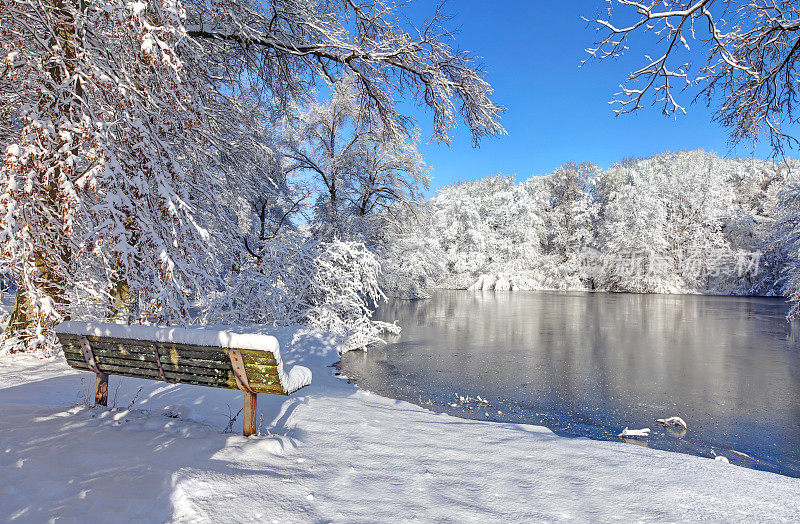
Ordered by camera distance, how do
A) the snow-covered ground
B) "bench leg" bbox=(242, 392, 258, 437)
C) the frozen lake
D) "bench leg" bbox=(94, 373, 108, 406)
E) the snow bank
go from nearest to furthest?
the snow-covered ground
the snow bank
"bench leg" bbox=(242, 392, 258, 437)
"bench leg" bbox=(94, 373, 108, 406)
the frozen lake

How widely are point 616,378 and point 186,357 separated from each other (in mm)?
8127

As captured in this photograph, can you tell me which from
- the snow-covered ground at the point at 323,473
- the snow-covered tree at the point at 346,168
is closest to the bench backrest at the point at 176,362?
the snow-covered ground at the point at 323,473

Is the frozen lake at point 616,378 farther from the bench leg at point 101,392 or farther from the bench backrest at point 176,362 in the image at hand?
the bench leg at point 101,392

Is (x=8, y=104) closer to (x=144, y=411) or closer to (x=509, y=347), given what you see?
(x=144, y=411)

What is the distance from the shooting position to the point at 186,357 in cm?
318

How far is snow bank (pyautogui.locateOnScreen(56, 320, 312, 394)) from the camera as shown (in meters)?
2.86

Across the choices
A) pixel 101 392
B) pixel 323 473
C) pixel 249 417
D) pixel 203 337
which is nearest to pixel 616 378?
pixel 323 473

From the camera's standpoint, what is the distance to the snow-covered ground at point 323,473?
88.9 inches

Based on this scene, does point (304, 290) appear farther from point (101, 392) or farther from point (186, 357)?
point (186, 357)

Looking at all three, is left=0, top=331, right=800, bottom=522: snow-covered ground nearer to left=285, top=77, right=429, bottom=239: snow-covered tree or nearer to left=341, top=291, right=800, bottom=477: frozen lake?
left=341, top=291, right=800, bottom=477: frozen lake

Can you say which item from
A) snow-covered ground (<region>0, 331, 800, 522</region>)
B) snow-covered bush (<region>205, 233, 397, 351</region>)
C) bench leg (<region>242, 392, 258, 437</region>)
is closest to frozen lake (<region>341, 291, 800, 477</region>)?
snow-covered bush (<region>205, 233, 397, 351</region>)

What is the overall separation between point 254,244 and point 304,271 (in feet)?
11.1

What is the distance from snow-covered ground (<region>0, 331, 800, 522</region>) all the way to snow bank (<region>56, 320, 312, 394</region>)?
1.68 ft

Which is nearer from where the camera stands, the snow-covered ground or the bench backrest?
the snow-covered ground
